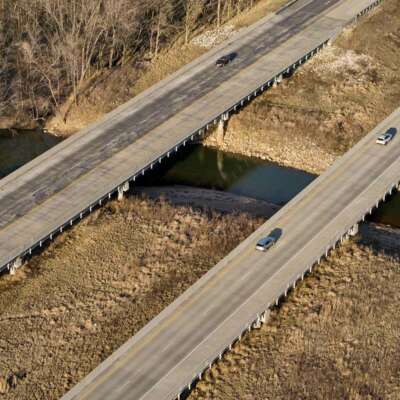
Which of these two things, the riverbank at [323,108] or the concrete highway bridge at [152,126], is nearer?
the concrete highway bridge at [152,126]

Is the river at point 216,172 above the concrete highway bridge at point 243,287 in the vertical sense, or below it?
below

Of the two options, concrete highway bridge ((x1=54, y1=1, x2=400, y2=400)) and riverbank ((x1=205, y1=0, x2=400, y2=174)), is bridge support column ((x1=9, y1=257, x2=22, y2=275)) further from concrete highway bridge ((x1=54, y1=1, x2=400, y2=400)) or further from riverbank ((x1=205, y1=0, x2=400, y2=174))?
riverbank ((x1=205, y1=0, x2=400, y2=174))

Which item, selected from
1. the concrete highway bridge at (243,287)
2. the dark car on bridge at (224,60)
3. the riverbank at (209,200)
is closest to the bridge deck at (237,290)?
the concrete highway bridge at (243,287)

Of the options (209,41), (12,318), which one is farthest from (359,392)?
(209,41)

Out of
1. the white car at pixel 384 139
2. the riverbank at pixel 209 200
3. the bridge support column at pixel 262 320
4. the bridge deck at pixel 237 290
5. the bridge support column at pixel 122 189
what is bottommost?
the riverbank at pixel 209 200

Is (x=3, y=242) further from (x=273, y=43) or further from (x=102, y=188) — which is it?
(x=273, y=43)

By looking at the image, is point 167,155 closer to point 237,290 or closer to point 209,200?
point 209,200

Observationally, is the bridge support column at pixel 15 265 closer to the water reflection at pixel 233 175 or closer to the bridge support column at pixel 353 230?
the water reflection at pixel 233 175

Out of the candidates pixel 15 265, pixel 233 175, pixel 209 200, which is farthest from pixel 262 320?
pixel 233 175
